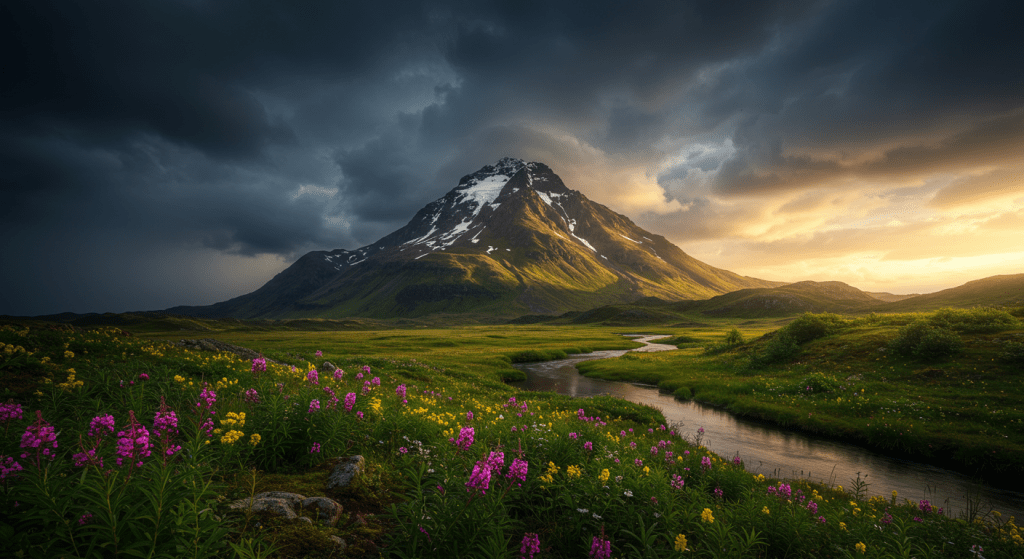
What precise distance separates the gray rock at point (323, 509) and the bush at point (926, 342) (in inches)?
1640

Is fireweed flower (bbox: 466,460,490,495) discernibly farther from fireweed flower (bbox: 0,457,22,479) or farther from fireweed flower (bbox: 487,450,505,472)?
fireweed flower (bbox: 0,457,22,479)

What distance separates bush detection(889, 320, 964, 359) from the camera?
2870 cm

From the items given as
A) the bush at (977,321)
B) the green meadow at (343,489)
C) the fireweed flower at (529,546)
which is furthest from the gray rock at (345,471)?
the bush at (977,321)

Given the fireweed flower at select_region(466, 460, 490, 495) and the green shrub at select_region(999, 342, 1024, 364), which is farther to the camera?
the green shrub at select_region(999, 342, 1024, 364)

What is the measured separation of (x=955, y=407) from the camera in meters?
21.5

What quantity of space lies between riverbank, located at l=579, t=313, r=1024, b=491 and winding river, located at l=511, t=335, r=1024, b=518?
126 centimetres

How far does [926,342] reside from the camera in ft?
95.8

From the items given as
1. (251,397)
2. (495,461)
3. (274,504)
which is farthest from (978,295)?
(251,397)

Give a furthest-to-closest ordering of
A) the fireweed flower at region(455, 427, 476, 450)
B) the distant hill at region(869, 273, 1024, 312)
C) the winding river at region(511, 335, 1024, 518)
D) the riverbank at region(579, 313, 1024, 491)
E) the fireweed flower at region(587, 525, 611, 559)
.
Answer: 1. the distant hill at region(869, 273, 1024, 312)
2. the riverbank at region(579, 313, 1024, 491)
3. the winding river at region(511, 335, 1024, 518)
4. the fireweed flower at region(455, 427, 476, 450)
5. the fireweed flower at region(587, 525, 611, 559)

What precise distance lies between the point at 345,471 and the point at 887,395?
33.8 metres

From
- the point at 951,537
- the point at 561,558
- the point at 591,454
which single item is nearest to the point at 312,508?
the point at 561,558

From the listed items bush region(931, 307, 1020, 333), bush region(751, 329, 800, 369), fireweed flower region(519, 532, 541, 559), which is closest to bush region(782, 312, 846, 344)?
bush region(751, 329, 800, 369)

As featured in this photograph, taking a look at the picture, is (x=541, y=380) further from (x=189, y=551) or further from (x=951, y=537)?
(x=189, y=551)

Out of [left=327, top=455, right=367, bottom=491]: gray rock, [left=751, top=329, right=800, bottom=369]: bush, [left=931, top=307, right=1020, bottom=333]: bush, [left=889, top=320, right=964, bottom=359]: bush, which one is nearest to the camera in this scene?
[left=327, top=455, right=367, bottom=491]: gray rock
